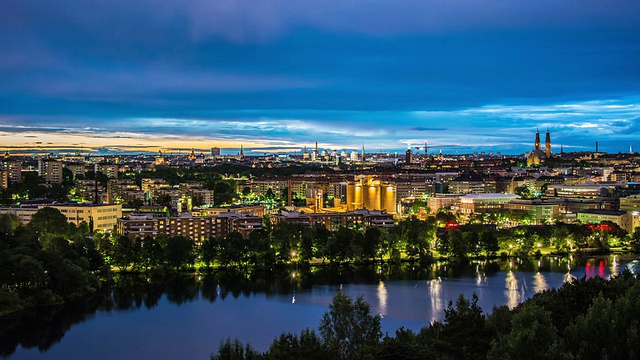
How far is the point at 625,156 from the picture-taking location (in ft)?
142

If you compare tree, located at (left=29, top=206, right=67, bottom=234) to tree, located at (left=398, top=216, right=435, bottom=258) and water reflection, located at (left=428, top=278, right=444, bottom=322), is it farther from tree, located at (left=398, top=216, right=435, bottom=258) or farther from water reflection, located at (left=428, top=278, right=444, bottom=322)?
water reflection, located at (left=428, top=278, right=444, bottom=322)

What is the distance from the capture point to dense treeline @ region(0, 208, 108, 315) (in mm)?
9250

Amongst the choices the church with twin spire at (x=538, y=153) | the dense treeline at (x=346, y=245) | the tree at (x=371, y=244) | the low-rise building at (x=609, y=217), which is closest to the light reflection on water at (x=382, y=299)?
the tree at (x=371, y=244)

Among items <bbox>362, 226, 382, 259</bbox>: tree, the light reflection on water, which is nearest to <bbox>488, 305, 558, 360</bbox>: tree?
the light reflection on water

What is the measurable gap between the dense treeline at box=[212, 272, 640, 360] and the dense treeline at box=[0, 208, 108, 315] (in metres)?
4.73

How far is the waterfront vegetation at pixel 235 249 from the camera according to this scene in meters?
9.72

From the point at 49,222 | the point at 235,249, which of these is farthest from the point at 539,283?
the point at 49,222

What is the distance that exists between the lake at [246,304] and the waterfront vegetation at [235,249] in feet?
1.57

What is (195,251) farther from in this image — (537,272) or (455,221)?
(455,221)

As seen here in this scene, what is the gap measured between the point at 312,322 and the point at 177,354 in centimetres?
170

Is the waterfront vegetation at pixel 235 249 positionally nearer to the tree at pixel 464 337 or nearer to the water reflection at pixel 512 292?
the water reflection at pixel 512 292

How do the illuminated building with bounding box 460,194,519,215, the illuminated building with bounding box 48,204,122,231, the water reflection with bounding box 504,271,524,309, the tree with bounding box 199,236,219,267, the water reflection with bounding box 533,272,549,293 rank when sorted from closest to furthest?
the water reflection with bounding box 504,271,524,309 < the water reflection with bounding box 533,272,549,293 < the tree with bounding box 199,236,219,267 < the illuminated building with bounding box 48,204,122,231 < the illuminated building with bounding box 460,194,519,215

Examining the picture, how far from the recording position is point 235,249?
12422mm

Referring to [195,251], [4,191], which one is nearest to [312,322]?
[195,251]
